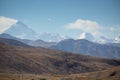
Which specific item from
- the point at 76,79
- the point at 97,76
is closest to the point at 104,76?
the point at 97,76

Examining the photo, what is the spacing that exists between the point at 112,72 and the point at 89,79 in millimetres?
22911

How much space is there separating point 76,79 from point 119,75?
2872 centimetres

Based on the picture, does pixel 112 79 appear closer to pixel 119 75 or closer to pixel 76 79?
pixel 119 75

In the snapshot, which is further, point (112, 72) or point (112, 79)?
point (112, 72)

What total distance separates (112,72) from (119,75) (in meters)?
9.14

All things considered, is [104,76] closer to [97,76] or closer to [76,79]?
[97,76]

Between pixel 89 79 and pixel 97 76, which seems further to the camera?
pixel 97 76

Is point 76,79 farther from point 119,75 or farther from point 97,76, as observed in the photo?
point 119,75

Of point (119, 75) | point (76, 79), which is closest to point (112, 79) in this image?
point (119, 75)

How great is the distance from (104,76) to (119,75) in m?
10.5

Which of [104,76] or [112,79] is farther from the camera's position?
[104,76]

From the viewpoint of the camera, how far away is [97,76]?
178 metres

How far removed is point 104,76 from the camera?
17500 centimetres

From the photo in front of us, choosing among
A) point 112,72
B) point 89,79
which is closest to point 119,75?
point 112,72
